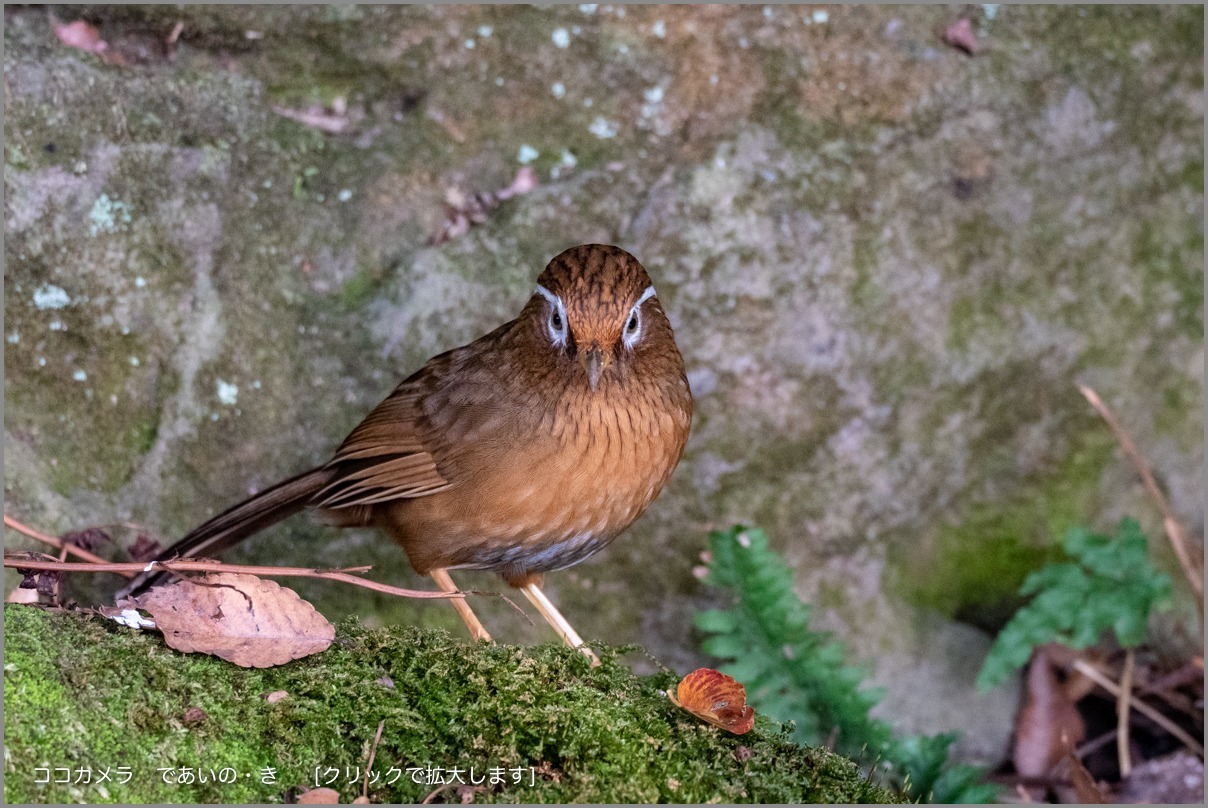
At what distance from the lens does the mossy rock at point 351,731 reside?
2.31 meters

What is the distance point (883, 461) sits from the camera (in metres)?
5.20

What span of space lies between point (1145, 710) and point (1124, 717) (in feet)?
0.58

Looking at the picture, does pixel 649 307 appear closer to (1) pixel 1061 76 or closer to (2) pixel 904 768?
(2) pixel 904 768

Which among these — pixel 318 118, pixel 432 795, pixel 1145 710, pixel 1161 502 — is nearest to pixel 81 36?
pixel 318 118

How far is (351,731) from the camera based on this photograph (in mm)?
2469

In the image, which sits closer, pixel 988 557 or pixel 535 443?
pixel 535 443

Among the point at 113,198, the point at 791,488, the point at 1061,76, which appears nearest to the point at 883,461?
the point at 791,488

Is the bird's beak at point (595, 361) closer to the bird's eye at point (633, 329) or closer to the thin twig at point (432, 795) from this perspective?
the bird's eye at point (633, 329)

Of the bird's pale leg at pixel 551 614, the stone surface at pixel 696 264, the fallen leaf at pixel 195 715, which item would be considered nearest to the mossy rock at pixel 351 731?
the fallen leaf at pixel 195 715

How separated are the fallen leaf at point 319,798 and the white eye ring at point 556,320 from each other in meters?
1.54

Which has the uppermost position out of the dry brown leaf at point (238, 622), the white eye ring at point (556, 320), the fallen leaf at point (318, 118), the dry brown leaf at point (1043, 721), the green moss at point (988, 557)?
the fallen leaf at point (318, 118)

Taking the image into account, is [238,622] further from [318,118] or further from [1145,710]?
[1145,710]

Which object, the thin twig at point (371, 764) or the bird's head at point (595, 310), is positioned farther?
the bird's head at point (595, 310)

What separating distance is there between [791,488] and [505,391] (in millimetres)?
1967
